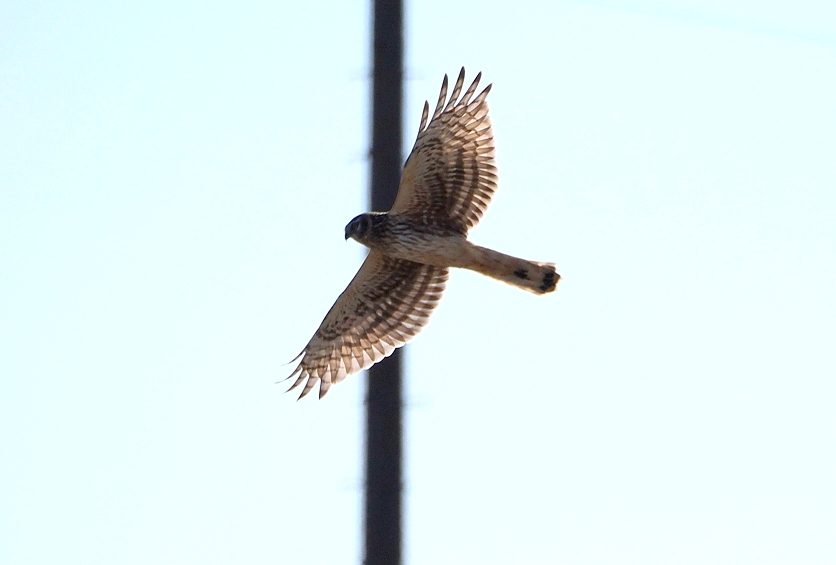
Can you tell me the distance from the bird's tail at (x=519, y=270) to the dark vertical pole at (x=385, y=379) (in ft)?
7.81

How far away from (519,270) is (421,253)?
61 centimetres

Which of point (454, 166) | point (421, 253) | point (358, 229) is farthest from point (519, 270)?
point (358, 229)

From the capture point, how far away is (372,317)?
30.1ft

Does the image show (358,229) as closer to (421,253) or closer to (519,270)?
(421,253)

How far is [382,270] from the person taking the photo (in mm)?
9102

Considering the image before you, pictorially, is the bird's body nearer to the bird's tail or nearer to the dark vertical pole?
the bird's tail

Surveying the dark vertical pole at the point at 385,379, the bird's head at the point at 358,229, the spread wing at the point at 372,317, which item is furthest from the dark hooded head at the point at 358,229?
the dark vertical pole at the point at 385,379

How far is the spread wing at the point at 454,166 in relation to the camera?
28.4 ft

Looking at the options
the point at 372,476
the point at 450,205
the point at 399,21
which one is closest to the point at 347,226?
the point at 450,205

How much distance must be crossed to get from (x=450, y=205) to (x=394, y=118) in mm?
3067

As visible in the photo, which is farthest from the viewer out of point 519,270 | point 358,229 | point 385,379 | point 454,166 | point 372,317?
point 372,317

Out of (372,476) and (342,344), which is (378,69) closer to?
(372,476)

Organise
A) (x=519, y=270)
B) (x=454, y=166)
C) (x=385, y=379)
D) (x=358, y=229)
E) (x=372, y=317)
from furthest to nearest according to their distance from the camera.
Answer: (x=372, y=317) < (x=454, y=166) < (x=519, y=270) < (x=358, y=229) < (x=385, y=379)

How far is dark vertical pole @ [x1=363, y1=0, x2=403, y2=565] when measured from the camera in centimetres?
525
